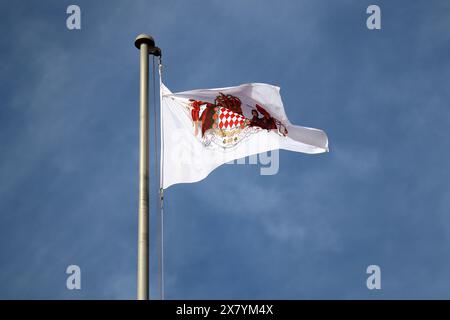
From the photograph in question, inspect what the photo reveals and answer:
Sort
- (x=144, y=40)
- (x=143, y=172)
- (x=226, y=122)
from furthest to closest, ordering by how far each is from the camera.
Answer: (x=226, y=122), (x=144, y=40), (x=143, y=172)

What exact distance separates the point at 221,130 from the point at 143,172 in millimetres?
4432

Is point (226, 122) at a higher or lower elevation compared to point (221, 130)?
higher

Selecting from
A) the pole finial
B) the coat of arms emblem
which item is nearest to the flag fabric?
the coat of arms emblem

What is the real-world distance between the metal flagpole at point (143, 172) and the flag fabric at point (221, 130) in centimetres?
212

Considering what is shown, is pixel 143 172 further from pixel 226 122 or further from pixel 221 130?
pixel 226 122

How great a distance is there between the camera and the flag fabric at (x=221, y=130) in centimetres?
1877

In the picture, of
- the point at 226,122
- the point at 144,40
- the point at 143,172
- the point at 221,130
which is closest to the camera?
the point at 143,172

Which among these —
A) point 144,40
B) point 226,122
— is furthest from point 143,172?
point 226,122

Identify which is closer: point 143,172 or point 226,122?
point 143,172

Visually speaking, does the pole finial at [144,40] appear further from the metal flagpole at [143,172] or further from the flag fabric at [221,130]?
the flag fabric at [221,130]

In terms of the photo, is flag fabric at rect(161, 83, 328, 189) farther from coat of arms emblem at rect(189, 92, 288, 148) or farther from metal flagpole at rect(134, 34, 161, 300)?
metal flagpole at rect(134, 34, 161, 300)

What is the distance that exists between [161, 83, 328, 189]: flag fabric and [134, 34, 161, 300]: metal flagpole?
212 cm

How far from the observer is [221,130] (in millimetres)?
19500
